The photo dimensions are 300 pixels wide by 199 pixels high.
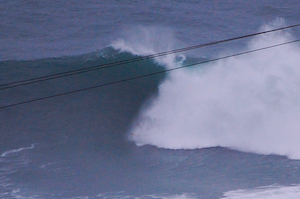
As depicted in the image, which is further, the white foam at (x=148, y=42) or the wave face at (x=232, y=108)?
the white foam at (x=148, y=42)

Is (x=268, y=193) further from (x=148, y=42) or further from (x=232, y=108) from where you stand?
(x=148, y=42)

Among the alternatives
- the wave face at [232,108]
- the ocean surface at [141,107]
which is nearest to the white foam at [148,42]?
the ocean surface at [141,107]

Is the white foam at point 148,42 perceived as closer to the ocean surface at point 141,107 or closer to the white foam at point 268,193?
the ocean surface at point 141,107

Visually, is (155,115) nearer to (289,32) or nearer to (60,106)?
(60,106)

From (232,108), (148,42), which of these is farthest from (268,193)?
(148,42)

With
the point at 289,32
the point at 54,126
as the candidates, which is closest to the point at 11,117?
the point at 54,126

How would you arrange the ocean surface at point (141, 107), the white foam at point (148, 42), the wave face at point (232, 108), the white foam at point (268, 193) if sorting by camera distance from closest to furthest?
the white foam at point (268, 193), the ocean surface at point (141, 107), the wave face at point (232, 108), the white foam at point (148, 42)
